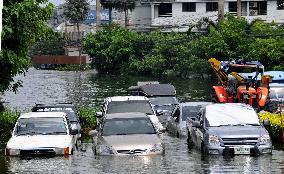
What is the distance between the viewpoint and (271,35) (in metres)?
75.5

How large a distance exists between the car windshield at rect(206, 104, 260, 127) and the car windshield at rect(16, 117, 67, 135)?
441 cm

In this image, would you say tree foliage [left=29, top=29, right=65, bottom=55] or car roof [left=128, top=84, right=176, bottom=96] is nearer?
car roof [left=128, top=84, right=176, bottom=96]

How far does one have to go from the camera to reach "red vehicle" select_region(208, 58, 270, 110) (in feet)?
118

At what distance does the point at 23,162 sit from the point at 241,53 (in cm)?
5979

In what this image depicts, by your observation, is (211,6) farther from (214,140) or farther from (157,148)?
(157,148)

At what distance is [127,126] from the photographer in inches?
875

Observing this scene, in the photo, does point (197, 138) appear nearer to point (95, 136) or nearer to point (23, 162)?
point (95, 136)

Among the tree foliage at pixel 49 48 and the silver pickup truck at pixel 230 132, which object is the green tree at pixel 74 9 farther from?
the silver pickup truck at pixel 230 132

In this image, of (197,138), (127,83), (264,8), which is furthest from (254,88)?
(264,8)

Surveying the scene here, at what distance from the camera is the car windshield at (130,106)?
28969 millimetres

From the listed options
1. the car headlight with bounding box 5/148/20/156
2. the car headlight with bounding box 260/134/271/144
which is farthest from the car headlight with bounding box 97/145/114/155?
the car headlight with bounding box 260/134/271/144

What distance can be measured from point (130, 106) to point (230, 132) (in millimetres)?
8610

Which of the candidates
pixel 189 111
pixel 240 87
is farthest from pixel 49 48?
pixel 189 111

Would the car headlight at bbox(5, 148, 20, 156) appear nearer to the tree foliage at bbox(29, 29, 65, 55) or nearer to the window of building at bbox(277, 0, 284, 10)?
the window of building at bbox(277, 0, 284, 10)
